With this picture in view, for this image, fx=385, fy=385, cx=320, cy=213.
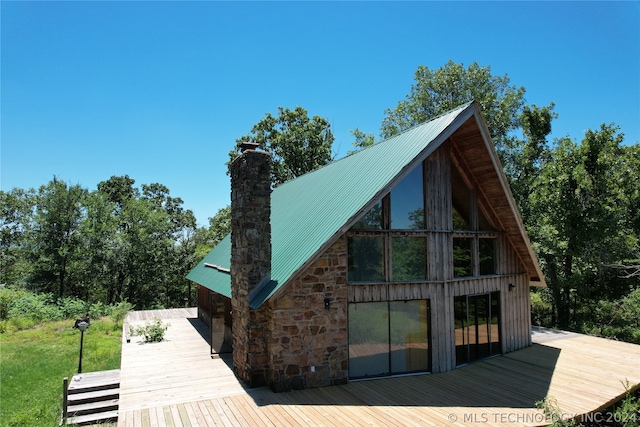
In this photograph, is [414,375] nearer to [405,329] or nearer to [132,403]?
[405,329]

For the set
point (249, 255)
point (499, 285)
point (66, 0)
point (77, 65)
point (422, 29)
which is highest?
point (422, 29)

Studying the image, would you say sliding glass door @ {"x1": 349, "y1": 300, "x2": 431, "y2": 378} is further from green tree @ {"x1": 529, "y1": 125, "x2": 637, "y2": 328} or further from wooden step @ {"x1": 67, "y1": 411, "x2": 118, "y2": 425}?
green tree @ {"x1": 529, "y1": 125, "x2": 637, "y2": 328}

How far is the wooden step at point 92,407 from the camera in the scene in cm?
789

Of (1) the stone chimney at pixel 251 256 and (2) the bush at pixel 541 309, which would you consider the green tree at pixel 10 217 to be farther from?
(2) the bush at pixel 541 309

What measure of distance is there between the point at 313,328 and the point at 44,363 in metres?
8.90

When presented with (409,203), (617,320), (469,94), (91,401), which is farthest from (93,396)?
(469,94)

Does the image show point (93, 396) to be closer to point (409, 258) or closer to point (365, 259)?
point (365, 259)

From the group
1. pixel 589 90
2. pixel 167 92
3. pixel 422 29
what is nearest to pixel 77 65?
pixel 167 92

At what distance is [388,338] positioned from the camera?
28.4 feet

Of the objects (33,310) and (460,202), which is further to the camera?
(33,310)

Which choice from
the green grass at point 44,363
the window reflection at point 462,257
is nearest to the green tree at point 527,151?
the window reflection at point 462,257

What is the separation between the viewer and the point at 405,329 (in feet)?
29.2

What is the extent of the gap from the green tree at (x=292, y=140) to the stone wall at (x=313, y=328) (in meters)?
20.9

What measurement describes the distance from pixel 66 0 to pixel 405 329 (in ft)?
39.3
